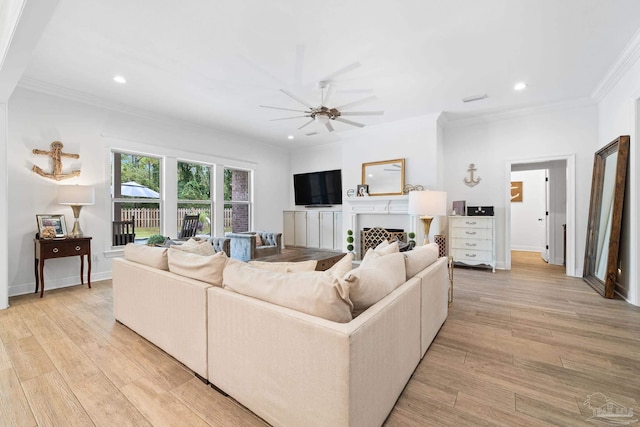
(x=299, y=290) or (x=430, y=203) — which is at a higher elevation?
(x=430, y=203)

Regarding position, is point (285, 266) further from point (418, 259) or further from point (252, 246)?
A: point (252, 246)

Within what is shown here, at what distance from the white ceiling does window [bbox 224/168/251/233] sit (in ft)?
7.02

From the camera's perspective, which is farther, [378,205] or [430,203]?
[378,205]

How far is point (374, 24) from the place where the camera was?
2518 mm

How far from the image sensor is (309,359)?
1189 millimetres

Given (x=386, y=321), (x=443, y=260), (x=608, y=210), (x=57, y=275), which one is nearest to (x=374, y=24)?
(x=443, y=260)

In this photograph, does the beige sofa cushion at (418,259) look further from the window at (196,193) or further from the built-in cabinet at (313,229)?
the window at (196,193)

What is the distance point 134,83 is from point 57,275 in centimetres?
279

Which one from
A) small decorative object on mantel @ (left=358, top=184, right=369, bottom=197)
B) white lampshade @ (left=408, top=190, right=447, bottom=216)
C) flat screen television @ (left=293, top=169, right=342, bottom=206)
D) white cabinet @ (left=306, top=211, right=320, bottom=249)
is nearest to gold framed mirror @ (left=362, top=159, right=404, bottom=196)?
small decorative object on mantel @ (left=358, top=184, right=369, bottom=197)

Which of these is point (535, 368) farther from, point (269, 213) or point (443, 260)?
point (269, 213)

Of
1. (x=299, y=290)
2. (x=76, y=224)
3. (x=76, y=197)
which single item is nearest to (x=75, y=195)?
(x=76, y=197)

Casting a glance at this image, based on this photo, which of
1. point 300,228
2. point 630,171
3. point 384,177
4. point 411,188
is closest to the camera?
point 630,171

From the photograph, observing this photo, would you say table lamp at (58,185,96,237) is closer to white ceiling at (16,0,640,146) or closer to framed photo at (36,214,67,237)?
framed photo at (36,214,67,237)

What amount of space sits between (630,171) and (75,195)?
6.71 meters
